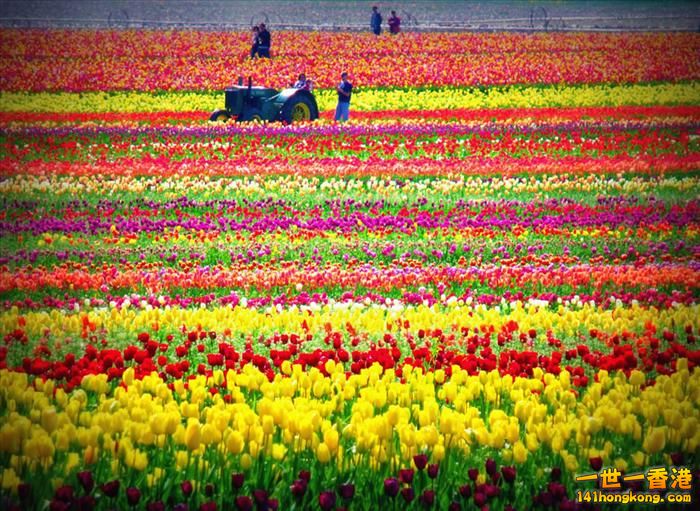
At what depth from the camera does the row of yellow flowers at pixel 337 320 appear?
21.9 ft

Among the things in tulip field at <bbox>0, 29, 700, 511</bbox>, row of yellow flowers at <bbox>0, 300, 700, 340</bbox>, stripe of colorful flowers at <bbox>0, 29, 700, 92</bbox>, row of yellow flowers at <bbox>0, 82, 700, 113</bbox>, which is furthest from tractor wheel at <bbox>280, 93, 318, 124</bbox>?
row of yellow flowers at <bbox>0, 300, 700, 340</bbox>

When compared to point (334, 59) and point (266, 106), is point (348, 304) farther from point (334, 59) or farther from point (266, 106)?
point (334, 59)

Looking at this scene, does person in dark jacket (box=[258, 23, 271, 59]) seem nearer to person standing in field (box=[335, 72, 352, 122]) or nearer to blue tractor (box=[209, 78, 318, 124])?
blue tractor (box=[209, 78, 318, 124])

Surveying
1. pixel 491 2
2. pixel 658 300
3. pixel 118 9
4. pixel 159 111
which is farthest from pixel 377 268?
pixel 491 2

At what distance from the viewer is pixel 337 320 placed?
7.02 m

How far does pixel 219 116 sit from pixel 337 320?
59.3 ft

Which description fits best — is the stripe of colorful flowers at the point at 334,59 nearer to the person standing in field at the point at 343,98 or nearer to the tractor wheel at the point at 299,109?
the person standing in field at the point at 343,98

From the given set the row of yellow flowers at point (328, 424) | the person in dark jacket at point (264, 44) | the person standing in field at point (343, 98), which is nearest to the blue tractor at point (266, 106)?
the person standing in field at point (343, 98)

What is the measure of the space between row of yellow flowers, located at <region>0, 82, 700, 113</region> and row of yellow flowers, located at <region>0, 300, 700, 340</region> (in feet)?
71.5

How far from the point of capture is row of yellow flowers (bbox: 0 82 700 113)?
28.3 metres

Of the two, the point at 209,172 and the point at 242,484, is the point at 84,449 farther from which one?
the point at 209,172

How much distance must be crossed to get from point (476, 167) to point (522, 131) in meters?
4.89

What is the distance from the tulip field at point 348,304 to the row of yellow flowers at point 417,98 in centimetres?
23

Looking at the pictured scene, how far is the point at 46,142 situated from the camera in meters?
19.4
